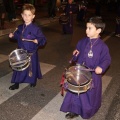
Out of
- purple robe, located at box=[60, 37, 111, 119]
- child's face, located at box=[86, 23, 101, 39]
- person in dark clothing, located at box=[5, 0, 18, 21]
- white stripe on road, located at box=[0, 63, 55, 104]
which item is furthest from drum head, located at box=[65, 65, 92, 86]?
person in dark clothing, located at box=[5, 0, 18, 21]

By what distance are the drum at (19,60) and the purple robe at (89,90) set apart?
1050 millimetres

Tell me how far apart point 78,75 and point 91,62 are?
36 centimetres

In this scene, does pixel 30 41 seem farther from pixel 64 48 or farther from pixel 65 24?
pixel 65 24

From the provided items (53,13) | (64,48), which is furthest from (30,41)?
(53,13)

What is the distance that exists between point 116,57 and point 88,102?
4551 millimetres

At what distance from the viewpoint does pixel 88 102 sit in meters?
3.94

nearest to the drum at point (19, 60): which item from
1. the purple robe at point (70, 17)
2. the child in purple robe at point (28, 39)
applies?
the child in purple robe at point (28, 39)

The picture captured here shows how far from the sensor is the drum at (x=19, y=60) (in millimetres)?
4498

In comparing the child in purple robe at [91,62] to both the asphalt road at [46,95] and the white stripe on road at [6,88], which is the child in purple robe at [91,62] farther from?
the white stripe on road at [6,88]

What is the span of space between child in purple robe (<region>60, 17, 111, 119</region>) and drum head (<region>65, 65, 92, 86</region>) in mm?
162

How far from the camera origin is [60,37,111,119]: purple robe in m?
3.79

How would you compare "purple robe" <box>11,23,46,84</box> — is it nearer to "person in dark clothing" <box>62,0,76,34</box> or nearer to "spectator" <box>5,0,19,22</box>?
"person in dark clothing" <box>62,0,76,34</box>

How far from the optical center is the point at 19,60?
4.54 metres

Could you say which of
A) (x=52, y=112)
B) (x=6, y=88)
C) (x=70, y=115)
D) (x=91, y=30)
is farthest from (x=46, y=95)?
(x=91, y=30)
